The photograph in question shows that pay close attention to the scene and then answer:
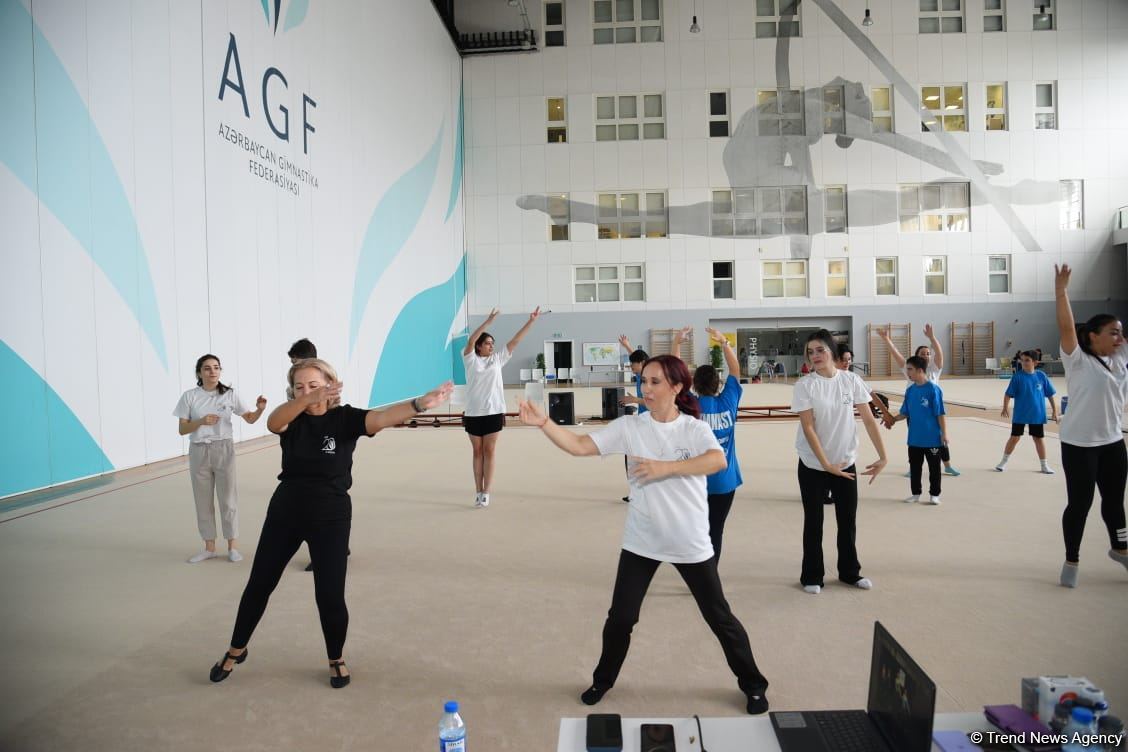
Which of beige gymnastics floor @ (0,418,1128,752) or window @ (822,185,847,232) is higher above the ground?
window @ (822,185,847,232)

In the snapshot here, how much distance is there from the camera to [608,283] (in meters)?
A: 28.7

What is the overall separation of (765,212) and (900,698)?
93.0ft

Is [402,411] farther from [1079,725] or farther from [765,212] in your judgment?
[765,212]

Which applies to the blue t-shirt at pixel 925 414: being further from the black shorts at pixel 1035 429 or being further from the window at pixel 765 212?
the window at pixel 765 212

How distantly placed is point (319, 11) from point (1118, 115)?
30395mm

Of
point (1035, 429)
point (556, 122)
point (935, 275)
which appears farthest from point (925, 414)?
point (935, 275)

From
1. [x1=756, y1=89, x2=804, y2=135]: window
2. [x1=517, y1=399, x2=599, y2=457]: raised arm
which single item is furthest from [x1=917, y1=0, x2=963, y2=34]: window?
[x1=517, y1=399, x2=599, y2=457]: raised arm

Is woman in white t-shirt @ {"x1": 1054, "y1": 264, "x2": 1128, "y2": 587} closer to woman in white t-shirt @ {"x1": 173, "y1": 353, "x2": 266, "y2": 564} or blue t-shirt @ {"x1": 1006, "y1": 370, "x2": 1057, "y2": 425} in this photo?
blue t-shirt @ {"x1": 1006, "y1": 370, "x2": 1057, "y2": 425}

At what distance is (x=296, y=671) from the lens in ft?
12.1

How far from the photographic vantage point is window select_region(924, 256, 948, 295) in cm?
2830

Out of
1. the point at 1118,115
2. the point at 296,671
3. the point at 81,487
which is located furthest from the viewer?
the point at 1118,115

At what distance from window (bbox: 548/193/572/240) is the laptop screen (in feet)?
89.0

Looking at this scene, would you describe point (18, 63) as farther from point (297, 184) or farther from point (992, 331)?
point (992, 331)

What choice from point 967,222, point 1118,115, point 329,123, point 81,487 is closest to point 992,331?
point 967,222
